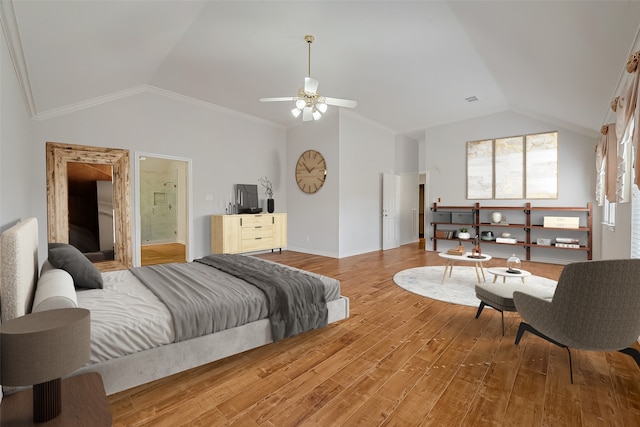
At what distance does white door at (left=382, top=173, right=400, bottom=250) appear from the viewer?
7.56m

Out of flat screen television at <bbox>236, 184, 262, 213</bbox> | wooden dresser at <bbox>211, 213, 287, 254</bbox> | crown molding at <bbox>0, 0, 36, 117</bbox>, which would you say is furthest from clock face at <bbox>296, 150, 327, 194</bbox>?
crown molding at <bbox>0, 0, 36, 117</bbox>

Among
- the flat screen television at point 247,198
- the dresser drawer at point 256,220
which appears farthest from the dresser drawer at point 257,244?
the flat screen television at point 247,198

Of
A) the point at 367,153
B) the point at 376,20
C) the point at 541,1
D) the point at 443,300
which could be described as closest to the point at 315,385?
the point at 443,300

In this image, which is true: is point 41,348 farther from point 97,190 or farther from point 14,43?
point 97,190

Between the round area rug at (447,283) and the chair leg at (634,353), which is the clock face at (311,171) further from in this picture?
the chair leg at (634,353)

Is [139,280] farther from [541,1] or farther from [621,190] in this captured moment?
[621,190]

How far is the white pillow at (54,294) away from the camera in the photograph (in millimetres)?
1579

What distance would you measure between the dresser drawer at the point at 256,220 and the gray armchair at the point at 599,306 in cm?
522

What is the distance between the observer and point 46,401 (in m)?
1.16

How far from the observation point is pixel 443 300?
3660 millimetres

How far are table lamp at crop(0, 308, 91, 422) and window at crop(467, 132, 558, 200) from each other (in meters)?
7.35

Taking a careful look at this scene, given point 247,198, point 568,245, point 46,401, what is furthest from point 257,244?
point 568,245

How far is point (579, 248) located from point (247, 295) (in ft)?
21.1

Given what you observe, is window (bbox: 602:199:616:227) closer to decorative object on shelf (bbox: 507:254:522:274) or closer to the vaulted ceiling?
the vaulted ceiling
